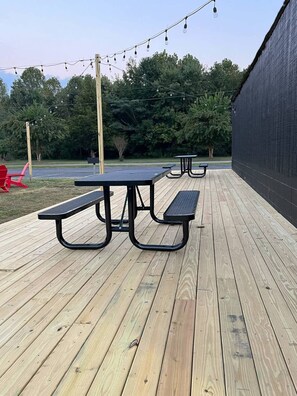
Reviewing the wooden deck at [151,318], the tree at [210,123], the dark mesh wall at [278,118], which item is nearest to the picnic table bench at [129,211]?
the wooden deck at [151,318]

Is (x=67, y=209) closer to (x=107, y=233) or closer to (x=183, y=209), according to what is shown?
(x=107, y=233)

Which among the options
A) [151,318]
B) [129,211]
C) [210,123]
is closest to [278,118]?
[129,211]

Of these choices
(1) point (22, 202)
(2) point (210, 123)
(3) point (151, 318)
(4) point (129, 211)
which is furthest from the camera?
(2) point (210, 123)

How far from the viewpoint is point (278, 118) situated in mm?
4652

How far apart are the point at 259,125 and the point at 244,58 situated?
28030mm

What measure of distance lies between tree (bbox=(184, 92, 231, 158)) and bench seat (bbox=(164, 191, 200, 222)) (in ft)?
62.7

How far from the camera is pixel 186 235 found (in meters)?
2.80

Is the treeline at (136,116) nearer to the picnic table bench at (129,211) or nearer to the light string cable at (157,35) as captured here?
the light string cable at (157,35)

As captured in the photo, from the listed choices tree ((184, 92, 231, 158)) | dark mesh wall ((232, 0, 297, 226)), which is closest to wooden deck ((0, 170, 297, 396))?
dark mesh wall ((232, 0, 297, 226))

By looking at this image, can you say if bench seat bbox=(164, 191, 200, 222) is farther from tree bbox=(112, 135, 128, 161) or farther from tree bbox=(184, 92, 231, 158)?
tree bbox=(112, 135, 128, 161)

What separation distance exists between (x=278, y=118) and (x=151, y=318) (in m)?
3.73

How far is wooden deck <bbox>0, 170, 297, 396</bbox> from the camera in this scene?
1.33 m

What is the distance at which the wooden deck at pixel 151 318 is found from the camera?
4.35 feet

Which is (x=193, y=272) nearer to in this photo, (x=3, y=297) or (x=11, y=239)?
(x=3, y=297)
